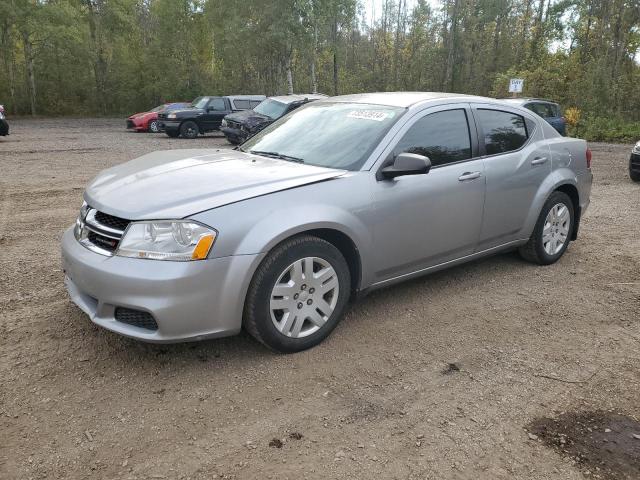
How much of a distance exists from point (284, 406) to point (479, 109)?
2942 mm

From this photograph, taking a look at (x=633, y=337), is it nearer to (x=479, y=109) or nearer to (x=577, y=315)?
(x=577, y=315)

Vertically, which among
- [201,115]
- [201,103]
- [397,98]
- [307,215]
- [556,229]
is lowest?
[556,229]

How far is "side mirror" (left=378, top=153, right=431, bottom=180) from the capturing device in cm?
338

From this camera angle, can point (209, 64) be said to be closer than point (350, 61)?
Yes

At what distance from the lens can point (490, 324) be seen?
376 centimetres

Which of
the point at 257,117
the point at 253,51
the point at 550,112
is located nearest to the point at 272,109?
the point at 257,117

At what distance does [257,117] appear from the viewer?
16078 mm

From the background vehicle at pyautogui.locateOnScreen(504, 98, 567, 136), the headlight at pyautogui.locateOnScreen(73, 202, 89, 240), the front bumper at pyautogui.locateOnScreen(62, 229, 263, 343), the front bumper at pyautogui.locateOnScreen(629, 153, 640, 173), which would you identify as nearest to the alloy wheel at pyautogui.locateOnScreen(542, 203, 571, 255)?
the front bumper at pyautogui.locateOnScreen(62, 229, 263, 343)

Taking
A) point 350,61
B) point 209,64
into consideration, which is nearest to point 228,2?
point 209,64

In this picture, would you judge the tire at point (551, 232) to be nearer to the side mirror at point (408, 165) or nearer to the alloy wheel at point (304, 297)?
the side mirror at point (408, 165)

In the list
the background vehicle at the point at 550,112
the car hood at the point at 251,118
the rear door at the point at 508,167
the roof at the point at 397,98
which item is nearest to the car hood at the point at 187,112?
the car hood at the point at 251,118

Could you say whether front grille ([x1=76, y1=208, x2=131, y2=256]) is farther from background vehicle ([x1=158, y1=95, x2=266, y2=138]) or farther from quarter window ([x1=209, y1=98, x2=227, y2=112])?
quarter window ([x1=209, y1=98, x2=227, y2=112])

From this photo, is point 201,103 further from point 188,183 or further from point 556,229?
point 188,183

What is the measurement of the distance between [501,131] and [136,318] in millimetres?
3306
